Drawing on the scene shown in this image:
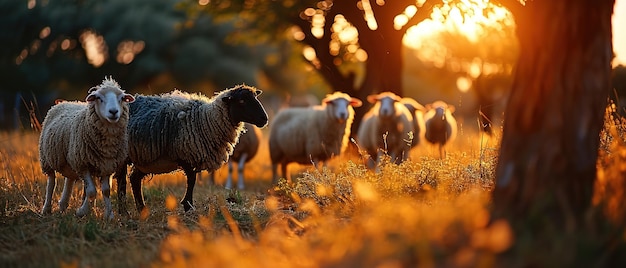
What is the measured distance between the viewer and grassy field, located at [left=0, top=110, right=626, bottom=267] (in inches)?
189

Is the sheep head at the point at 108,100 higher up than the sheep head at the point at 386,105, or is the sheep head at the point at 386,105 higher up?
the sheep head at the point at 108,100

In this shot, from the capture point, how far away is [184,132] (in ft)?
30.0

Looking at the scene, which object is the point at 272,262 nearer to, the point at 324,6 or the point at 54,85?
the point at 324,6

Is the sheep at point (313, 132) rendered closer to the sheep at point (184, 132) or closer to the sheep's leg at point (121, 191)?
the sheep at point (184, 132)

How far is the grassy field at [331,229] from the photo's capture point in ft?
15.7

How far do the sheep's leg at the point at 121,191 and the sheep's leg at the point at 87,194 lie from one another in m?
0.50

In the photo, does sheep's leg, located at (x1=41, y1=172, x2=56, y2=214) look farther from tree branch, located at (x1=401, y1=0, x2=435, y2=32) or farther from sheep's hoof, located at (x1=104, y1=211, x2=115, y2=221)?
tree branch, located at (x1=401, y1=0, x2=435, y2=32)

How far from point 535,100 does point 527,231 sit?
1.04 metres

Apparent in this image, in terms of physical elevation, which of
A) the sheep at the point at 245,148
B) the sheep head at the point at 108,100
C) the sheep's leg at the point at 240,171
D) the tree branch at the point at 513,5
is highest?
the tree branch at the point at 513,5

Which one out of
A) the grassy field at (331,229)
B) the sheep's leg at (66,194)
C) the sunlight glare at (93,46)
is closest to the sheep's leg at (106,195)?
the grassy field at (331,229)

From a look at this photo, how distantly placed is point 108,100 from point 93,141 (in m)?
0.47

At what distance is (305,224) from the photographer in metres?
6.90

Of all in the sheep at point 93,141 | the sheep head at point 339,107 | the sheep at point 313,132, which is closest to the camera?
the sheep at point 93,141

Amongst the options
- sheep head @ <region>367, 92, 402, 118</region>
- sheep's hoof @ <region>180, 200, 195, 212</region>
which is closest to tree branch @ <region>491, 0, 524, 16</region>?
sheep's hoof @ <region>180, 200, 195, 212</region>
